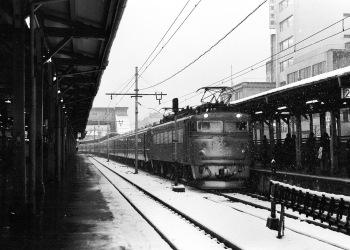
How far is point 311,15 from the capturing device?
A: 56156 millimetres

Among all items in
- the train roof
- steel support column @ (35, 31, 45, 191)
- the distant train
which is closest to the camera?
steel support column @ (35, 31, 45, 191)

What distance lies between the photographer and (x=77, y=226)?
366 inches

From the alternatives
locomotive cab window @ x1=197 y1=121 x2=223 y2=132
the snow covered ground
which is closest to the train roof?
locomotive cab window @ x1=197 y1=121 x2=223 y2=132

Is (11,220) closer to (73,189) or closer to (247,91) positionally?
(73,189)

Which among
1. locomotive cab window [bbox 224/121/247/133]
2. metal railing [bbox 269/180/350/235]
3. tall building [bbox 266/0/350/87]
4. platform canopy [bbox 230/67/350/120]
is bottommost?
metal railing [bbox 269/180/350/235]

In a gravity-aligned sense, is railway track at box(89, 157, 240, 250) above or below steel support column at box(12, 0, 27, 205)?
below

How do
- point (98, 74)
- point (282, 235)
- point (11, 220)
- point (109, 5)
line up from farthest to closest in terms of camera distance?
point (98, 74), point (109, 5), point (11, 220), point (282, 235)

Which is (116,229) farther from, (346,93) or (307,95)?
(307,95)

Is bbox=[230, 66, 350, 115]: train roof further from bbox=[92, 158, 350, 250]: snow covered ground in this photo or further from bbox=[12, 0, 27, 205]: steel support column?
bbox=[12, 0, 27, 205]: steel support column

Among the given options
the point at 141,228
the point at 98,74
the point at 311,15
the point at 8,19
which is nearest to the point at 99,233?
the point at 141,228

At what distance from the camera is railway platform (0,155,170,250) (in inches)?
301

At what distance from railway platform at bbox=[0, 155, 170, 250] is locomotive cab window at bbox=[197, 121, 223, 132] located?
5205mm

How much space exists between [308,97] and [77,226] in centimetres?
944

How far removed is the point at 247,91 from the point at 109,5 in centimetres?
5401
